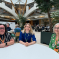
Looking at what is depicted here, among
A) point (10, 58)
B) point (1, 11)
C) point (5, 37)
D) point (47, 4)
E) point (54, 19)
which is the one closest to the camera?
point (10, 58)

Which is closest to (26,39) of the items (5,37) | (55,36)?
(5,37)

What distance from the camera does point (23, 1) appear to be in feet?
50.5

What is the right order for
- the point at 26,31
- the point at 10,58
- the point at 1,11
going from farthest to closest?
the point at 1,11 < the point at 26,31 < the point at 10,58

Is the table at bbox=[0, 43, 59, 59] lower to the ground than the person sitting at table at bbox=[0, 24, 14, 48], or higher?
lower

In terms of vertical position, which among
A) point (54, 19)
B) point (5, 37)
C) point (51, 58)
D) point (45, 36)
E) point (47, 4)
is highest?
point (47, 4)

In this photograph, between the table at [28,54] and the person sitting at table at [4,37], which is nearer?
the table at [28,54]

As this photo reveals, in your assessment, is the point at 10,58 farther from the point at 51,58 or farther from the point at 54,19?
the point at 54,19

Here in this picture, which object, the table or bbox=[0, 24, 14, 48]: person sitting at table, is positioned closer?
the table

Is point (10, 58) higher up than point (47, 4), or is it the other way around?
point (47, 4)

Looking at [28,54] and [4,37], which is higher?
[4,37]

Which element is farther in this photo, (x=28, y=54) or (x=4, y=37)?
(x=4, y=37)

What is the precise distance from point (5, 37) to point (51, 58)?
933 millimetres

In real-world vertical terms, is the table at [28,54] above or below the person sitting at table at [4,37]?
below

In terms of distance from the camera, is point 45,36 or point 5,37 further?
point 45,36
